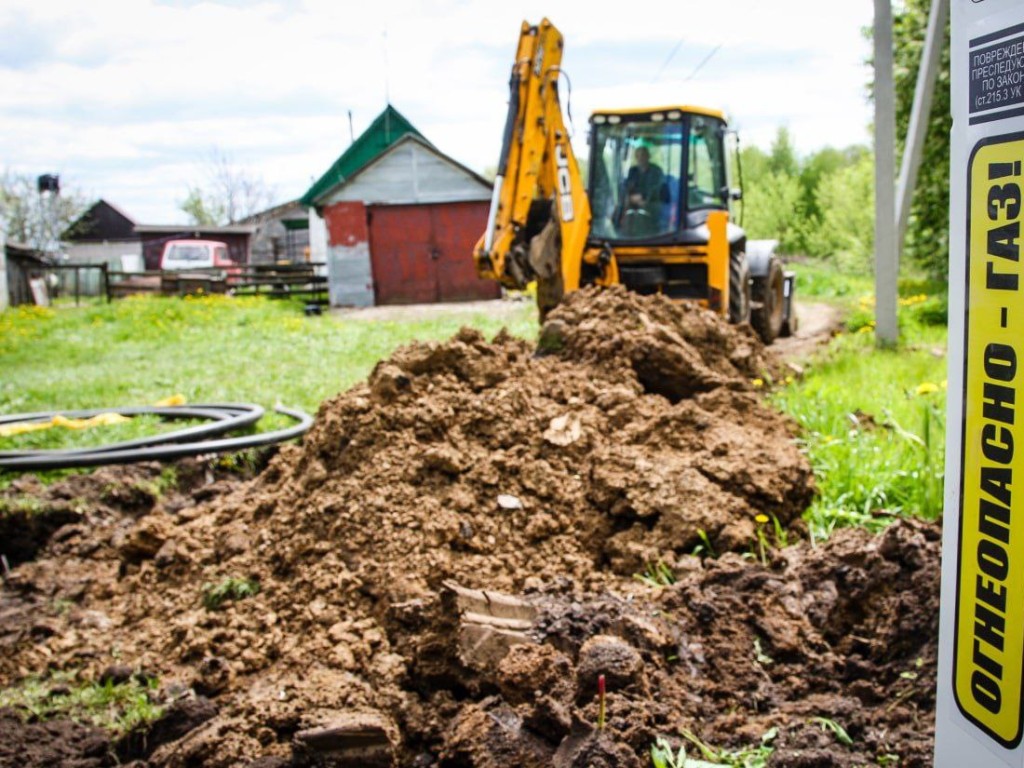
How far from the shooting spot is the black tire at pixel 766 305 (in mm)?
12359

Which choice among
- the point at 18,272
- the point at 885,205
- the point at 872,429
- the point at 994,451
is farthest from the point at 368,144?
the point at 994,451

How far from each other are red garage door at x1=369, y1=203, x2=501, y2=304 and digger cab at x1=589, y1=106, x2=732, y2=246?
13.9 metres

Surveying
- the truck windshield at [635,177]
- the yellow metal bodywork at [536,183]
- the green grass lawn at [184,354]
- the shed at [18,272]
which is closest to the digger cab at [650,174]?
the truck windshield at [635,177]

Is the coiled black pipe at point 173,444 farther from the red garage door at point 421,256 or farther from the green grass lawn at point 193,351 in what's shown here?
the red garage door at point 421,256

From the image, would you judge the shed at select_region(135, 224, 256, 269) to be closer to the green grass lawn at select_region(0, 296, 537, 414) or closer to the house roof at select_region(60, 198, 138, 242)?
the house roof at select_region(60, 198, 138, 242)

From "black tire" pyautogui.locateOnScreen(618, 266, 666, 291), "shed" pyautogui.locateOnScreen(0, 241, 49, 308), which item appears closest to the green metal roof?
"shed" pyautogui.locateOnScreen(0, 241, 49, 308)

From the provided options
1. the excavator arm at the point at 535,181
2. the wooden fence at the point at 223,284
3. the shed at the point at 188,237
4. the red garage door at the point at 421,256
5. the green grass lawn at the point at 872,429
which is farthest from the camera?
the shed at the point at 188,237

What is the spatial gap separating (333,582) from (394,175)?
21.2 metres

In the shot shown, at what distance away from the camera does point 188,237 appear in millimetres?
46406

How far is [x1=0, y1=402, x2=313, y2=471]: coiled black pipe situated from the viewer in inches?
262

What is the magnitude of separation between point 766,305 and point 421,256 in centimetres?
1330

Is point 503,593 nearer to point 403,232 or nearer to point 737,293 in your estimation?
point 737,293

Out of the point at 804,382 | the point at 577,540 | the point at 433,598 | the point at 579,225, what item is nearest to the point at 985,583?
the point at 433,598

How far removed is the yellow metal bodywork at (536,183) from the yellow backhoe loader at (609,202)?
10mm
